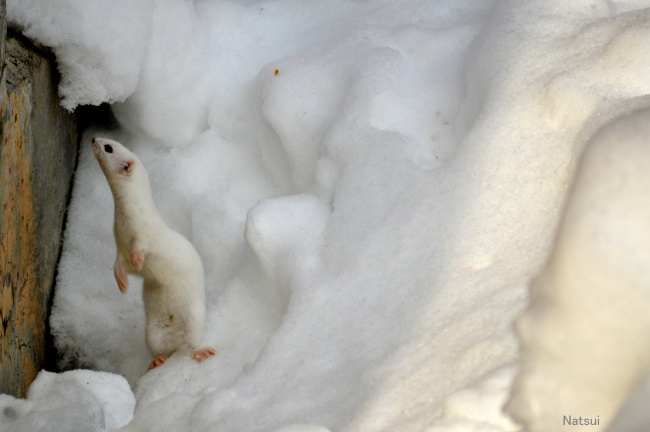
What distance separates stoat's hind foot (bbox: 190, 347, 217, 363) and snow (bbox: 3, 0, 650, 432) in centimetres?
3

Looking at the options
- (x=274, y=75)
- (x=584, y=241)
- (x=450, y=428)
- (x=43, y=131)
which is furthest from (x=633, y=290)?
(x=43, y=131)

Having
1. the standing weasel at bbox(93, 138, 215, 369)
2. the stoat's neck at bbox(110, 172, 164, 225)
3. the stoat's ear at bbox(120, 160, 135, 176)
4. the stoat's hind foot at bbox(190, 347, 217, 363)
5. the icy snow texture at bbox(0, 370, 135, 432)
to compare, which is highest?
the stoat's ear at bbox(120, 160, 135, 176)

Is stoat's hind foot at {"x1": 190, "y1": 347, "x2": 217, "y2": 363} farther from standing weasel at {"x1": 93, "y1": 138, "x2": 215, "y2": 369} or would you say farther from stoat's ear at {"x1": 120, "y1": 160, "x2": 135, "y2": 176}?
stoat's ear at {"x1": 120, "y1": 160, "x2": 135, "y2": 176}

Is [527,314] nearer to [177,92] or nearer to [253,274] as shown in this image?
[253,274]

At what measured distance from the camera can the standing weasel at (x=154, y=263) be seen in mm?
2125

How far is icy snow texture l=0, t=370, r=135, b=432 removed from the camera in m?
1.76

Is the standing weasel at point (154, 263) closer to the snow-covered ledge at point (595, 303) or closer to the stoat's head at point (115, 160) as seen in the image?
the stoat's head at point (115, 160)

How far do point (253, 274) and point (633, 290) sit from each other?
1.11 m

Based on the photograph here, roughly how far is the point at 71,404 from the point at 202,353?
0.34 meters

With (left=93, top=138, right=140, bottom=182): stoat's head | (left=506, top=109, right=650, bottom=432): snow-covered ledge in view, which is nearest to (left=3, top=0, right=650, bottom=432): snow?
(left=506, top=109, right=650, bottom=432): snow-covered ledge

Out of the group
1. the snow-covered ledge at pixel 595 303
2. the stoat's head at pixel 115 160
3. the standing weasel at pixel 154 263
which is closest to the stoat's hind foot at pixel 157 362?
the standing weasel at pixel 154 263

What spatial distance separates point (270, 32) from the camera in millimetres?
2650

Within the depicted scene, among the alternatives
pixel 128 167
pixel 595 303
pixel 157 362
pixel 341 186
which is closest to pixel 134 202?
pixel 128 167

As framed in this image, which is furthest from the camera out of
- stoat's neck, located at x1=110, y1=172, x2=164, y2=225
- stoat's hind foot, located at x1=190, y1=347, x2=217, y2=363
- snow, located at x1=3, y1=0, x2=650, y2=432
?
stoat's neck, located at x1=110, y1=172, x2=164, y2=225
